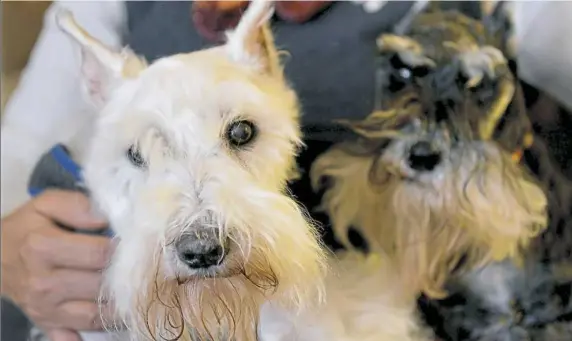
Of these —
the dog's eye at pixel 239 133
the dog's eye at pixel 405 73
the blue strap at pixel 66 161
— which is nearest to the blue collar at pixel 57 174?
the blue strap at pixel 66 161

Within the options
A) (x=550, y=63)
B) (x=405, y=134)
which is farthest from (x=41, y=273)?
(x=550, y=63)

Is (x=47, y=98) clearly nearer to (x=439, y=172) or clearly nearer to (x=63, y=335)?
(x=63, y=335)

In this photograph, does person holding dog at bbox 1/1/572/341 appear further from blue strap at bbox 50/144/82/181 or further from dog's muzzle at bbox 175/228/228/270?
dog's muzzle at bbox 175/228/228/270

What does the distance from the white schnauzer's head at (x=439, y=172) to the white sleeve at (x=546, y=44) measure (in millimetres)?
26

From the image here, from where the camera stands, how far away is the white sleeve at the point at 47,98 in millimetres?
516

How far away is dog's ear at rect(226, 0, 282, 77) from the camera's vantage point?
0.45 m

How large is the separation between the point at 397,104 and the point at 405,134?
2cm

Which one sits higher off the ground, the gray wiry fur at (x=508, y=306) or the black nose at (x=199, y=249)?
the black nose at (x=199, y=249)

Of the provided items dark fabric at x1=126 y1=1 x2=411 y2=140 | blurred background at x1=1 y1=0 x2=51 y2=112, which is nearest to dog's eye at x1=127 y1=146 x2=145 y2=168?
dark fabric at x1=126 y1=1 x2=411 y2=140

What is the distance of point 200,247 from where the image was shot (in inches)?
14.1

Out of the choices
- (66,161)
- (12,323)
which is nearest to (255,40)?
(66,161)

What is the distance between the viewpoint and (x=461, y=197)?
19.7 inches

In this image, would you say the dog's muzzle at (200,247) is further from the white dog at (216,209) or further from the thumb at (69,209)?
the thumb at (69,209)

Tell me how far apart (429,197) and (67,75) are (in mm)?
284
